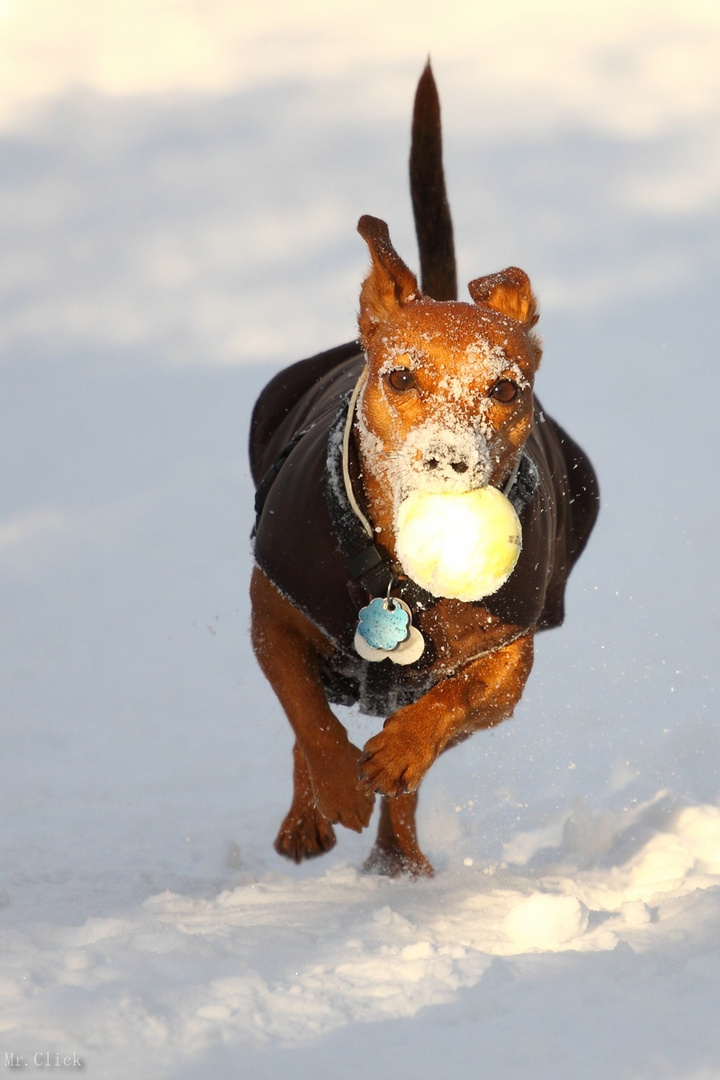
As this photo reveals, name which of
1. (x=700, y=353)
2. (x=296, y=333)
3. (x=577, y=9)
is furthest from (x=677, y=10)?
(x=296, y=333)

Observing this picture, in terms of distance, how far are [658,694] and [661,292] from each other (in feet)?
18.3

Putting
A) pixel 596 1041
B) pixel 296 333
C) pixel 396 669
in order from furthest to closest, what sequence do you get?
pixel 296 333 < pixel 396 669 < pixel 596 1041

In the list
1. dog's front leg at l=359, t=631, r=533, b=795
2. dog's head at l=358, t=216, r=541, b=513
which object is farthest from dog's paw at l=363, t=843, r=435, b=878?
dog's head at l=358, t=216, r=541, b=513

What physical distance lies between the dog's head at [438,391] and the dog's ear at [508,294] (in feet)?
0.37

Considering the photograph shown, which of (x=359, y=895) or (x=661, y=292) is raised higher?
(x=661, y=292)

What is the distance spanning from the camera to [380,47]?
12.5 meters

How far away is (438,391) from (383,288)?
47cm

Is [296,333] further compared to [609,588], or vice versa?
[296,333]

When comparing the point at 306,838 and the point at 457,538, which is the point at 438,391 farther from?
the point at 306,838

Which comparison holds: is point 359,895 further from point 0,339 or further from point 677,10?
point 677,10

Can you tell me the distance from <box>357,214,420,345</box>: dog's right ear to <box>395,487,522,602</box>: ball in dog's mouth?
640 mm

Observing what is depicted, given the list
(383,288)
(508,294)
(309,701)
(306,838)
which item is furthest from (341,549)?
(306,838)

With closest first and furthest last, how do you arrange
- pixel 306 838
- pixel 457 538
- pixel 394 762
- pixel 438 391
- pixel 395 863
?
pixel 457 538 → pixel 438 391 → pixel 394 762 → pixel 306 838 → pixel 395 863

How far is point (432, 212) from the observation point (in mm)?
4160
